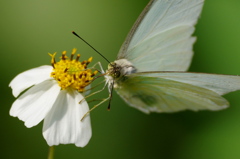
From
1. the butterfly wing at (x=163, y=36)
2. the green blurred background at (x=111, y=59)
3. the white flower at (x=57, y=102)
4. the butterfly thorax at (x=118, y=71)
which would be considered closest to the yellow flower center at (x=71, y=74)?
the white flower at (x=57, y=102)

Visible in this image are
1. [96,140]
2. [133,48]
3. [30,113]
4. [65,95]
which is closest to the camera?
[30,113]

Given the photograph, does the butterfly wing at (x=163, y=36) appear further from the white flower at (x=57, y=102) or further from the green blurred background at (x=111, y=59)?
the green blurred background at (x=111, y=59)

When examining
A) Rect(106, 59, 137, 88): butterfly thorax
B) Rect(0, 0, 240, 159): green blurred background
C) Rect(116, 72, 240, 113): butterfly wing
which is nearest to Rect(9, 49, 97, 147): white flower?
Rect(106, 59, 137, 88): butterfly thorax

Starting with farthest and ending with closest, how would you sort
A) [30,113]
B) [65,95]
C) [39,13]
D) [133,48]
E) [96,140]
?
[39,13], [96,140], [133,48], [65,95], [30,113]

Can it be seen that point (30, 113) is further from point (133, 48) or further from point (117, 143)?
point (117, 143)

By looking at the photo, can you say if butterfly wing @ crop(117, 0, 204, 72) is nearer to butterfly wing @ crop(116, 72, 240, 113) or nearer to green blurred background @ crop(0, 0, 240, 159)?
butterfly wing @ crop(116, 72, 240, 113)

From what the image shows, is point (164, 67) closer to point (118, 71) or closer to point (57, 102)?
point (118, 71)

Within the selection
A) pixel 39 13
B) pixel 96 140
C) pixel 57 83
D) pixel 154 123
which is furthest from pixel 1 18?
pixel 154 123
